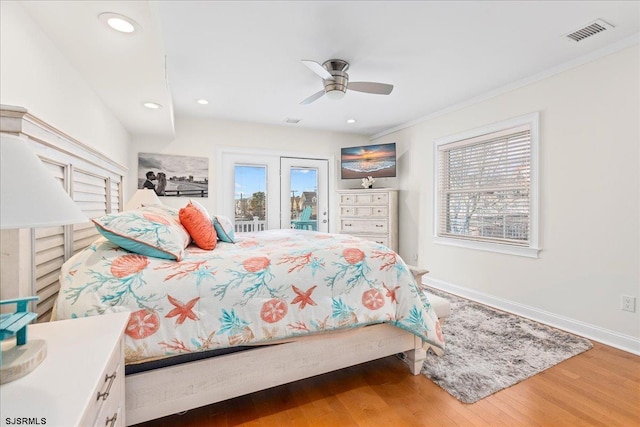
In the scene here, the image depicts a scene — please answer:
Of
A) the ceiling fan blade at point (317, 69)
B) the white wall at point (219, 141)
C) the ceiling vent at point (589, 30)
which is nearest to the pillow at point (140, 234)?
the ceiling fan blade at point (317, 69)

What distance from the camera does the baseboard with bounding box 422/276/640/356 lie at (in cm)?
242

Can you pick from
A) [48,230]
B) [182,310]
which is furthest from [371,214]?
[48,230]

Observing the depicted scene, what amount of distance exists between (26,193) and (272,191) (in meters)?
4.25

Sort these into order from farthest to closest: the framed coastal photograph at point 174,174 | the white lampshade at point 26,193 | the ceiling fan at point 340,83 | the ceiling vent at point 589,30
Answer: the framed coastal photograph at point 174,174 < the ceiling fan at point 340,83 < the ceiling vent at point 589,30 < the white lampshade at point 26,193

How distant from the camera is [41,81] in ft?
5.47

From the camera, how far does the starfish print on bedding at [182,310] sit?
1.38 metres

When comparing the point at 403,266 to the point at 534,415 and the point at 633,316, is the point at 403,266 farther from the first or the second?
the point at 633,316

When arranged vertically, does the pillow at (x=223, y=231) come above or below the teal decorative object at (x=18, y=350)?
above

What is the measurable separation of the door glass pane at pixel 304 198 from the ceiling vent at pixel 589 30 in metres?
3.59

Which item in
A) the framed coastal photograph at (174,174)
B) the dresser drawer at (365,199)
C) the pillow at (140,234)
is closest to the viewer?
the pillow at (140,234)

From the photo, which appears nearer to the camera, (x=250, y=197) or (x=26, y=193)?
(x=26, y=193)

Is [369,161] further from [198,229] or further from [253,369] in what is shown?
[253,369]

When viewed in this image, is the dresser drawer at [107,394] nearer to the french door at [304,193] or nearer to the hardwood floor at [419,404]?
the hardwood floor at [419,404]

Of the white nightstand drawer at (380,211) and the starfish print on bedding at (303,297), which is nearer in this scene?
the starfish print on bedding at (303,297)
